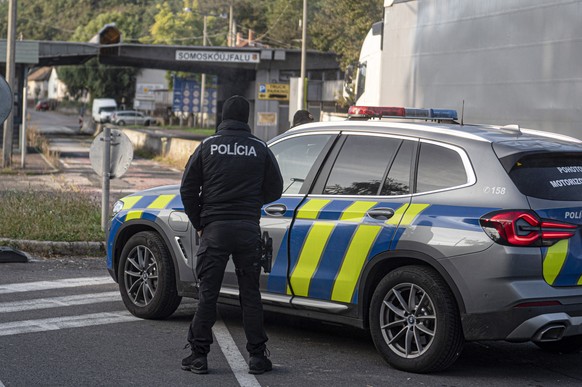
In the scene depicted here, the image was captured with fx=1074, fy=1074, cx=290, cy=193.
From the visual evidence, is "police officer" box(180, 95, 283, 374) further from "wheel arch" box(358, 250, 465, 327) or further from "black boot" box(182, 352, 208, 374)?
"wheel arch" box(358, 250, 465, 327)

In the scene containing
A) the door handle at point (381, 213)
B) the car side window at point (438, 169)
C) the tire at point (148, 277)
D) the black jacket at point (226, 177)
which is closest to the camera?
the black jacket at point (226, 177)

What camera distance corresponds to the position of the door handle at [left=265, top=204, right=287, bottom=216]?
769cm

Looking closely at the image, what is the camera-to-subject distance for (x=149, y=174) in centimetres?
3166

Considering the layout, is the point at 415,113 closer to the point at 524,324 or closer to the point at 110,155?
the point at 524,324

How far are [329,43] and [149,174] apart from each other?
4343 centimetres

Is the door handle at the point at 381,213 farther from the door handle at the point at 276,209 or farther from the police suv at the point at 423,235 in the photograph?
the door handle at the point at 276,209

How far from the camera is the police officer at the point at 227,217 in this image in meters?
6.74

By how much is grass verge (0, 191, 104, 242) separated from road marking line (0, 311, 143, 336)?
168 inches

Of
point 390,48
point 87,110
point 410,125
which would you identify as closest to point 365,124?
point 410,125

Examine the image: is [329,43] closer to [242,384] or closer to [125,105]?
[125,105]

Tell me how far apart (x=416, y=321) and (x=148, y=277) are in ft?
8.38

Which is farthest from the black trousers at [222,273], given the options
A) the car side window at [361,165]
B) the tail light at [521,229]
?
the tail light at [521,229]

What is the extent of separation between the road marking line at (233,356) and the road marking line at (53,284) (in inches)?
84.5

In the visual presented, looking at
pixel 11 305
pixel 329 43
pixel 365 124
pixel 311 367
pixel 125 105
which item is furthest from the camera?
pixel 125 105
